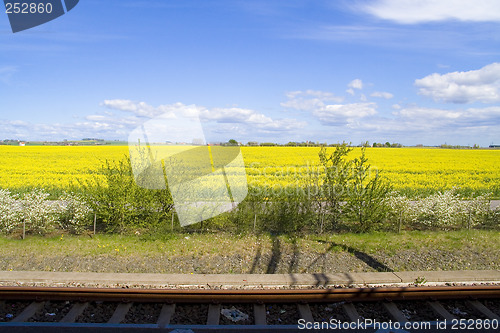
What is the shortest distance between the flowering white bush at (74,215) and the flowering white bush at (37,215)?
0.28 metres

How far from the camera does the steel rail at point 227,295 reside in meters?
5.66

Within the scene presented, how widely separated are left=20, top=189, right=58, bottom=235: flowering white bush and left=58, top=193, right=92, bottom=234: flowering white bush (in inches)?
11.1

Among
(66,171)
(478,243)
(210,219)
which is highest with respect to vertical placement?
(66,171)

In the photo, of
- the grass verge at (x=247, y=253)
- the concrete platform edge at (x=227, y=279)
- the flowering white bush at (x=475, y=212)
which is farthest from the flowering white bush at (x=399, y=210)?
the concrete platform edge at (x=227, y=279)

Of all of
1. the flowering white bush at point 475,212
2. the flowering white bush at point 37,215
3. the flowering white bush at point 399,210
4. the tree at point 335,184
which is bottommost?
the flowering white bush at point 475,212

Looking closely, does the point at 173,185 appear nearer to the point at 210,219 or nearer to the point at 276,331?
the point at 210,219

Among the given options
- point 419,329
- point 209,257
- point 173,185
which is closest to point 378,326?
point 419,329

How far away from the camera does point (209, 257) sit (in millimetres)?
8133

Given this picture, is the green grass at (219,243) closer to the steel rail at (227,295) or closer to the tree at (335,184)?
the tree at (335,184)

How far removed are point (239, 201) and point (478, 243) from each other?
6489 mm

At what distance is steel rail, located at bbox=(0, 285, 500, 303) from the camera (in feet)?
18.6

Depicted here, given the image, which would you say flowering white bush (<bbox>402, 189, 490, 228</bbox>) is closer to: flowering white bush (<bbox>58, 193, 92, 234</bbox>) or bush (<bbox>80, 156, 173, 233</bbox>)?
bush (<bbox>80, 156, 173, 233</bbox>)

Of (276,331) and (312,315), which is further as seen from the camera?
(312,315)

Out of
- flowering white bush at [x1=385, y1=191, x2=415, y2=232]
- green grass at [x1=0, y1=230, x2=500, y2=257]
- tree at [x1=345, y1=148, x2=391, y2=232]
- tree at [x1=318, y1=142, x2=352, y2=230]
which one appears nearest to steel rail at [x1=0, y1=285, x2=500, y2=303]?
green grass at [x1=0, y1=230, x2=500, y2=257]
